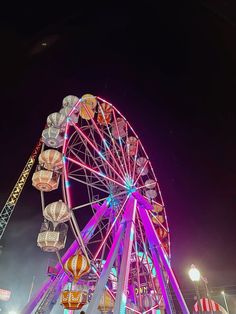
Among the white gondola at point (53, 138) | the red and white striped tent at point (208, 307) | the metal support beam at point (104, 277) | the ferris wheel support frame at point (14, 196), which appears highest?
the ferris wheel support frame at point (14, 196)

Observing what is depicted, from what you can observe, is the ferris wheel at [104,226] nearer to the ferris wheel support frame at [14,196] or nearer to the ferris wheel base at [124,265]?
the ferris wheel base at [124,265]

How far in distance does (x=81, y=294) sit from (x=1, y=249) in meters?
26.8

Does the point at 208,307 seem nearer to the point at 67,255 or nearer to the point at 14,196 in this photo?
the point at 67,255

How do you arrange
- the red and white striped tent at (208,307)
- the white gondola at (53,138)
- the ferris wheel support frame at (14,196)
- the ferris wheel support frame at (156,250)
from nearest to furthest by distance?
1. the red and white striped tent at (208,307)
2. the white gondola at (53,138)
3. the ferris wheel support frame at (156,250)
4. the ferris wheel support frame at (14,196)

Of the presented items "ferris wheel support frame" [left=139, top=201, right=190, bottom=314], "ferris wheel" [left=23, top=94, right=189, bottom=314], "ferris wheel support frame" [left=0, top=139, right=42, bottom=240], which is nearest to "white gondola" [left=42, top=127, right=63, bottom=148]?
"ferris wheel" [left=23, top=94, right=189, bottom=314]

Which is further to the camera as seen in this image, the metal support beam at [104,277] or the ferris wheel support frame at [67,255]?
the ferris wheel support frame at [67,255]

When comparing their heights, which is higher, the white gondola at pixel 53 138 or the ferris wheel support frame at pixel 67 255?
the white gondola at pixel 53 138

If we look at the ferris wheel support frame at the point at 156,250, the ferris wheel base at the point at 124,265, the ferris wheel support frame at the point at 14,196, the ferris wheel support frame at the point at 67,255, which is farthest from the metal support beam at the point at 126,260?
the ferris wheel support frame at the point at 14,196

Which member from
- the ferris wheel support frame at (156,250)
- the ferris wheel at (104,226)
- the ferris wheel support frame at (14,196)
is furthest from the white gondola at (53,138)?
the ferris wheel support frame at (14,196)

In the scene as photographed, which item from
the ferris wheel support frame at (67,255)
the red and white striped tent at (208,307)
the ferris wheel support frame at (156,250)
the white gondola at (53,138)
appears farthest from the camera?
the ferris wheel support frame at (156,250)

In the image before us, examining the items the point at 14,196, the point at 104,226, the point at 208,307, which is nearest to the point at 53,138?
the point at 104,226

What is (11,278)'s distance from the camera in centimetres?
2941

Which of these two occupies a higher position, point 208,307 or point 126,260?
point 126,260

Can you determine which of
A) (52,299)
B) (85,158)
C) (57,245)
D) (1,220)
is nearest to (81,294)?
(57,245)
